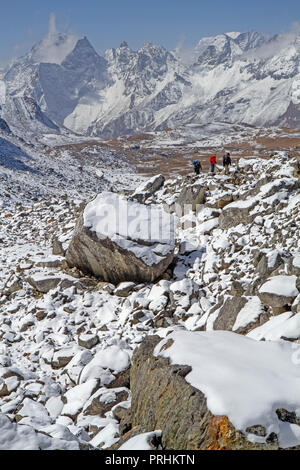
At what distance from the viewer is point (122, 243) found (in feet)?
48.6

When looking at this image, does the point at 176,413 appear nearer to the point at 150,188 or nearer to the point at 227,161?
the point at 227,161

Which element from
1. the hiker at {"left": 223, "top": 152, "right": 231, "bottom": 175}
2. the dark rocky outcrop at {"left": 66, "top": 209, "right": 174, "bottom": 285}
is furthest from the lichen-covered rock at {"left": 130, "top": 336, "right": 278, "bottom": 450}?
the hiker at {"left": 223, "top": 152, "right": 231, "bottom": 175}

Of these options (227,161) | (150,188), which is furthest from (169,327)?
(150,188)

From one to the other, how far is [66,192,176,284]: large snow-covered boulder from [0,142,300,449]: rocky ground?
55 cm

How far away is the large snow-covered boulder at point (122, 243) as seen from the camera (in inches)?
584

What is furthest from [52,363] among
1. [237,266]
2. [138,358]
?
[237,266]

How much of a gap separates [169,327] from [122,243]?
15.8 ft

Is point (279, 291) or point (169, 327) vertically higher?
point (279, 291)

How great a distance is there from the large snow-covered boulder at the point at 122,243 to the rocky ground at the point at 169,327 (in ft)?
1.80

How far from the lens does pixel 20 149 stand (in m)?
63.9

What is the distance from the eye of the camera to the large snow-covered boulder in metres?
14.8

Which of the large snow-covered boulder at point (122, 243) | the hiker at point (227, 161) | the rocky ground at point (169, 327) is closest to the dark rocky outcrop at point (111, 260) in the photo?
the large snow-covered boulder at point (122, 243)

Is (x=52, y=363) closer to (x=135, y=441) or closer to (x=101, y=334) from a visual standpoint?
(x=101, y=334)

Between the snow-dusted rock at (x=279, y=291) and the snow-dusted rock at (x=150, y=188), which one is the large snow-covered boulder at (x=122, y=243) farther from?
the snow-dusted rock at (x=150, y=188)
